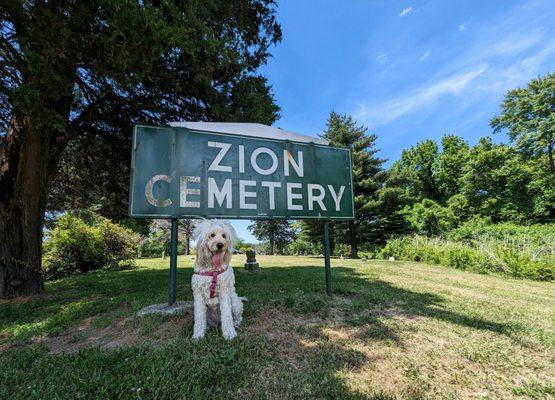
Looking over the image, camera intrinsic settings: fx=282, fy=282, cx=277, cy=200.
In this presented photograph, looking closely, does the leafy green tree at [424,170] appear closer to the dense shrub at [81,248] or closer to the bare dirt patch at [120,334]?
the dense shrub at [81,248]

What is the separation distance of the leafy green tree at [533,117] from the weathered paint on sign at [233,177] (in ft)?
108

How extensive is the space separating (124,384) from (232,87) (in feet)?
20.5

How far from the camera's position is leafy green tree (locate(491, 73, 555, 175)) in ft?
91.5

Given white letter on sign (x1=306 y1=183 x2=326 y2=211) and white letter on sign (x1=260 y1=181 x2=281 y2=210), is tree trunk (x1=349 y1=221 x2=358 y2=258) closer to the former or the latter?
white letter on sign (x1=306 y1=183 x2=326 y2=211)

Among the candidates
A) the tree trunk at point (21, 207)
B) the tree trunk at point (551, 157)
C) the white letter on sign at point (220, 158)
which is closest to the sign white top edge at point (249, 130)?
the white letter on sign at point (220, 158)

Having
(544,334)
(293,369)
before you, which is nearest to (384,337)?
(293,369)

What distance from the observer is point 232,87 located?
6.88 metres

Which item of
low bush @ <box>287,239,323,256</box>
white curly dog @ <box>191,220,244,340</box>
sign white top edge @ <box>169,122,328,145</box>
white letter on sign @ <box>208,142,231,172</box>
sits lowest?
low bush @ <box>287,239,323,256</box>

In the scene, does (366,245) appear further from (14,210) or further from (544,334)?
(14,210)

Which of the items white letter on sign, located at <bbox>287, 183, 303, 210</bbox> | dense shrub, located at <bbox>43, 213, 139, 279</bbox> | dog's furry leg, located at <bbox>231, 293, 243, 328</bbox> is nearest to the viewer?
dog's furry leg, located at <bbox>231, 293, 243, 328</bbox>

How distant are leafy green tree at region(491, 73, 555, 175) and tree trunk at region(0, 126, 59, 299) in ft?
123

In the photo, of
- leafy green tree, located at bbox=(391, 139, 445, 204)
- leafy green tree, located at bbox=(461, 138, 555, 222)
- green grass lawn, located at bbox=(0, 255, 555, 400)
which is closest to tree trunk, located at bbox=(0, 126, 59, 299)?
green grass lawn, located at bbox=(0, 255, 555, 400)

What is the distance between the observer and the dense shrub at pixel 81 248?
38.0ft

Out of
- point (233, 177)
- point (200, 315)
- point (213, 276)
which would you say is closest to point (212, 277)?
point (213, 276)
